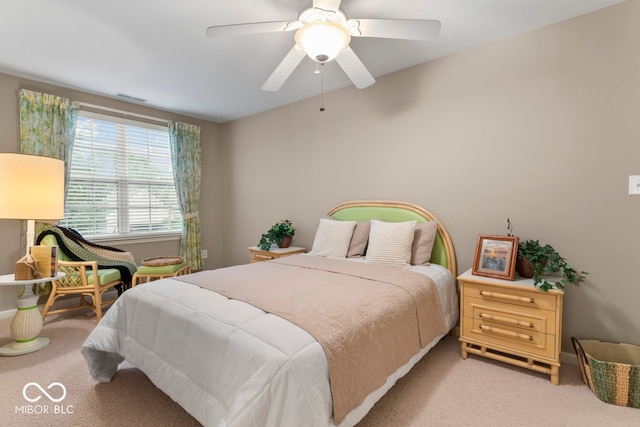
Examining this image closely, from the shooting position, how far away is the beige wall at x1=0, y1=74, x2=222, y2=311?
3.13 metres

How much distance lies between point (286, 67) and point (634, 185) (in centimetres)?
250

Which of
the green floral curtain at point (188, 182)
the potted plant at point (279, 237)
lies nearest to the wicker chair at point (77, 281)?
the green floral curtain at point (188, 182)

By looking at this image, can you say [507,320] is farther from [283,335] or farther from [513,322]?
[283,335]

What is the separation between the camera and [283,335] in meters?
1.29

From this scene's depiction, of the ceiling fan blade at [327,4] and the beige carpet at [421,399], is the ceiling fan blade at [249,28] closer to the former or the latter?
the ceiling fan blade at [327,4]

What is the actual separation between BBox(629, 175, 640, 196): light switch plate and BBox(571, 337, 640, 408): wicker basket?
100cm

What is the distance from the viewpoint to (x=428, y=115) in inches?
114

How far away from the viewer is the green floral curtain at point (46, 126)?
3.19 m

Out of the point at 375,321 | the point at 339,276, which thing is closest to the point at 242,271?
the point at 339,276

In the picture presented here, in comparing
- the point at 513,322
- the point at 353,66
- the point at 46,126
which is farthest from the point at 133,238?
the point at 513,322

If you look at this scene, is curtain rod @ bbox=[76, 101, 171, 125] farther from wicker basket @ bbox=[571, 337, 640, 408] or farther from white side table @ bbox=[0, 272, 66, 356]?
wicker basket @ bbox=[571, 337, 640, 408]

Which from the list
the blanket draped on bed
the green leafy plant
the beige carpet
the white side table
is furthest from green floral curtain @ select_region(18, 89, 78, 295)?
the green leafy plant

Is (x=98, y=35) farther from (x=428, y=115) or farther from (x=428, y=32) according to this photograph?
(x=428, y=115)

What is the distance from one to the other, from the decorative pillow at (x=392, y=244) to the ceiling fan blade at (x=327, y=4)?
5.76 feet
